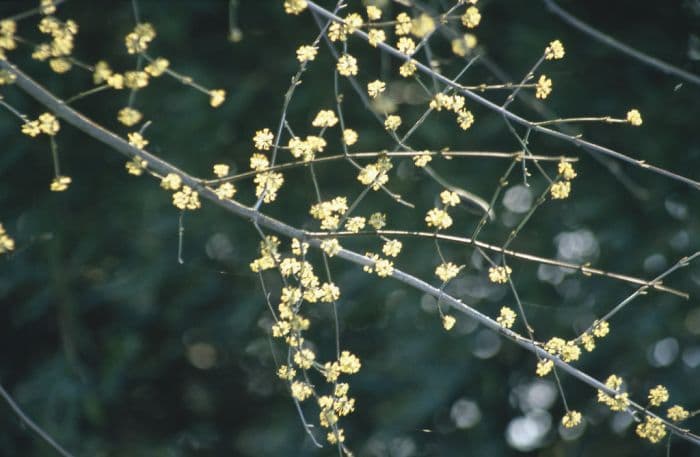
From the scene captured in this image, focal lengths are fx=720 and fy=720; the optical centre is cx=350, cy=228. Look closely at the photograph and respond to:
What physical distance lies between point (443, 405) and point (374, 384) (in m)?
0.21

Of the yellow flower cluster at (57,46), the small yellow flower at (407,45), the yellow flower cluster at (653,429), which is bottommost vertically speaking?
the yellow flower cluster at (653,429)

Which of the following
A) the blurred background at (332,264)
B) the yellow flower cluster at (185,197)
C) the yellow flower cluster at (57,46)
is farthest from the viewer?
the blurred background at (332,264)

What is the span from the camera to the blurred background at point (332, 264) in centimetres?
187

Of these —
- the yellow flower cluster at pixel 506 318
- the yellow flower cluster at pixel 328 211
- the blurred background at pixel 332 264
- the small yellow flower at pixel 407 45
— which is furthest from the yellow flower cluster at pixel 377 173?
the blurred background at pixel 332 264

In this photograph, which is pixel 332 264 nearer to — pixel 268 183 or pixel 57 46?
pixel 268 183

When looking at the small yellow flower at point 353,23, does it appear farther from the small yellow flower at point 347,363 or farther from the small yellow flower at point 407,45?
the small yellow flower at point 347,363

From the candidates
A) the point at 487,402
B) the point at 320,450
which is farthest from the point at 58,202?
the point at 487,402

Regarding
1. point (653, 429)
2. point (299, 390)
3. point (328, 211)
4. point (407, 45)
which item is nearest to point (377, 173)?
point (328, 211)

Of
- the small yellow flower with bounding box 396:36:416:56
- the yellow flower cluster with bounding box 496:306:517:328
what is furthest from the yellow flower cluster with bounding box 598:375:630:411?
the small yellow flower with bounding box 396:36:416:56

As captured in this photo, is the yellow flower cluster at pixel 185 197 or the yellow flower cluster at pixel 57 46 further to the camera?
the yellow flower cluster at pixel 185 197

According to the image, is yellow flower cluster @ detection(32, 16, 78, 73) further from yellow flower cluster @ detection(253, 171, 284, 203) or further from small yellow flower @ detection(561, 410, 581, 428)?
small yellow flower @ detection(561, 410, 581, 428)

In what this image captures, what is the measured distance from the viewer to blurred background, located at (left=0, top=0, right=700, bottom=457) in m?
1.87

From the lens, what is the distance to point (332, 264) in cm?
191

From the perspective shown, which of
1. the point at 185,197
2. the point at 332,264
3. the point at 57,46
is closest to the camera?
the point at 57,46
